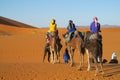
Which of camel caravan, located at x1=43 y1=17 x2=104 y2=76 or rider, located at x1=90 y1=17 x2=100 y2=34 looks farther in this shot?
rider, located at x1=90 y1=17 x2=100 y2=34

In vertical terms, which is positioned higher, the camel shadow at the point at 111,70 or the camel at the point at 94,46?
the camel at the point at 94,46

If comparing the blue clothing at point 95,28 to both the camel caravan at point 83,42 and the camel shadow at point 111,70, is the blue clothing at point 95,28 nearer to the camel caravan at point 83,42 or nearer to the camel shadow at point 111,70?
the camel caravan at point 83,42

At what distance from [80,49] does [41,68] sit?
Answer: 215 centimetres

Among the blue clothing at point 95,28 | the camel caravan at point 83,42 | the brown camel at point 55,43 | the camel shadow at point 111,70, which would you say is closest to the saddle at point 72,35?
the camel caravan at point 83,42

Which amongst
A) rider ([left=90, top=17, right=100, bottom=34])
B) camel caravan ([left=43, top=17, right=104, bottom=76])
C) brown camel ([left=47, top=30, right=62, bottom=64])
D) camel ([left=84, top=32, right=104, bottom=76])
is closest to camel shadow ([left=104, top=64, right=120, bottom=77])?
camel caravan ([left=43, top=17, right=104, bottom=76])

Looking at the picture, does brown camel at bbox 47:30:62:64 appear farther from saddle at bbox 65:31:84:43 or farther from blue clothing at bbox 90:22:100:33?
blue clothing at bbox 90:22:100:33

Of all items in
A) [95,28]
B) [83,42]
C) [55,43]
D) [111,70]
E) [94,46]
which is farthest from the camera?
[55,43]

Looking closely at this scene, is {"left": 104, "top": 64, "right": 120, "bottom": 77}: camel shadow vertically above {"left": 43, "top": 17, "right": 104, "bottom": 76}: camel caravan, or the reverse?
{"left": 43, "top": 17, "right": 104, "bottom": 76}: camel caravan

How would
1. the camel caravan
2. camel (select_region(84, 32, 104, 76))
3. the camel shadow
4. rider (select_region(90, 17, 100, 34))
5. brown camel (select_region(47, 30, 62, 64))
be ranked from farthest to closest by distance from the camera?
brown camel (select_region(47, 30, 62, 64)) < rider (select_region(90, 17, 100, 34)) < the camel shadow < the camel caravan < camel (select_region(84, 32, 104, 76))

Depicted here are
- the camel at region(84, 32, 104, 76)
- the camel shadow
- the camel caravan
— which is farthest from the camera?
the camel shadow

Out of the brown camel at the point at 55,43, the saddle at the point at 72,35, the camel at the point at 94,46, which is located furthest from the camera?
the brown camel at the point at 55,43

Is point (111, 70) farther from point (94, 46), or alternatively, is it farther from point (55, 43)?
point (55, 43)

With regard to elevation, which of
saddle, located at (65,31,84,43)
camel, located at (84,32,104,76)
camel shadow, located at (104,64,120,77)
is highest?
saddle, located at (65,31,84,43)

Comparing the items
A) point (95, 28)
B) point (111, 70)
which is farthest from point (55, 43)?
point (95, 28)
